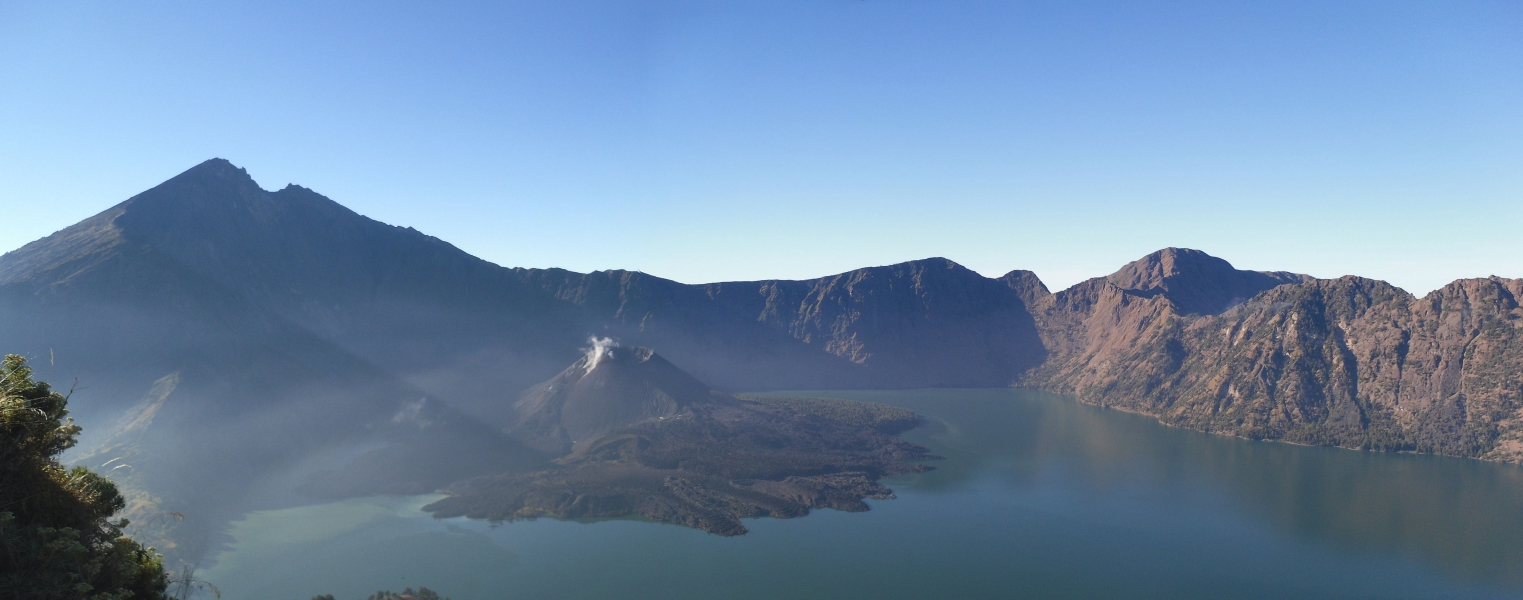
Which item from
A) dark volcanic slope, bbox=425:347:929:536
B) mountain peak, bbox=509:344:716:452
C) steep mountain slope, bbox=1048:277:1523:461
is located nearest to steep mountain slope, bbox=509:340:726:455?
mountain peak, bbox=509:344:716:452

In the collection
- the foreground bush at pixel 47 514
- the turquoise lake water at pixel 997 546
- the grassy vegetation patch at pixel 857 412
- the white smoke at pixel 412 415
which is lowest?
the turquoise lake water at pixel 997 546

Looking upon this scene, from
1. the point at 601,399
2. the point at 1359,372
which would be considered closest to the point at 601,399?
the point at 601,399

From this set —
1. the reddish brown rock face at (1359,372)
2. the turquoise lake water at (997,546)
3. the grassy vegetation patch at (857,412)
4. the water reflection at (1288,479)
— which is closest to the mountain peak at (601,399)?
the grassy vegetation patch at (857,412)

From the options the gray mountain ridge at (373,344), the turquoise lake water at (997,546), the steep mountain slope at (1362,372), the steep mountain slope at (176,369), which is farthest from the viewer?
the steep mountain slope at (1362,372)

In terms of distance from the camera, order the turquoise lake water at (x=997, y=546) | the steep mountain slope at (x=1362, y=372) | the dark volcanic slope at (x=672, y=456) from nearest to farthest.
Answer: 1. the turquoise lake water at (x=997, y=546)
2. the dark volcanic slope at (x=672, y=456)
3. the steep mountain slope at (x=1362, y=372)

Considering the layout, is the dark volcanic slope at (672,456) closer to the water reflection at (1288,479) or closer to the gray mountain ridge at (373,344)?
the water reflection at (1288,479)

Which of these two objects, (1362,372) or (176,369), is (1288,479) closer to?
(1362,372)

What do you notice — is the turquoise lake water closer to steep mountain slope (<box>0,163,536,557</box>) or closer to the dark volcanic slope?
the dark volcanic slope

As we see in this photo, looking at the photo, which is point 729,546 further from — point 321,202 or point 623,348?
point 321,202
